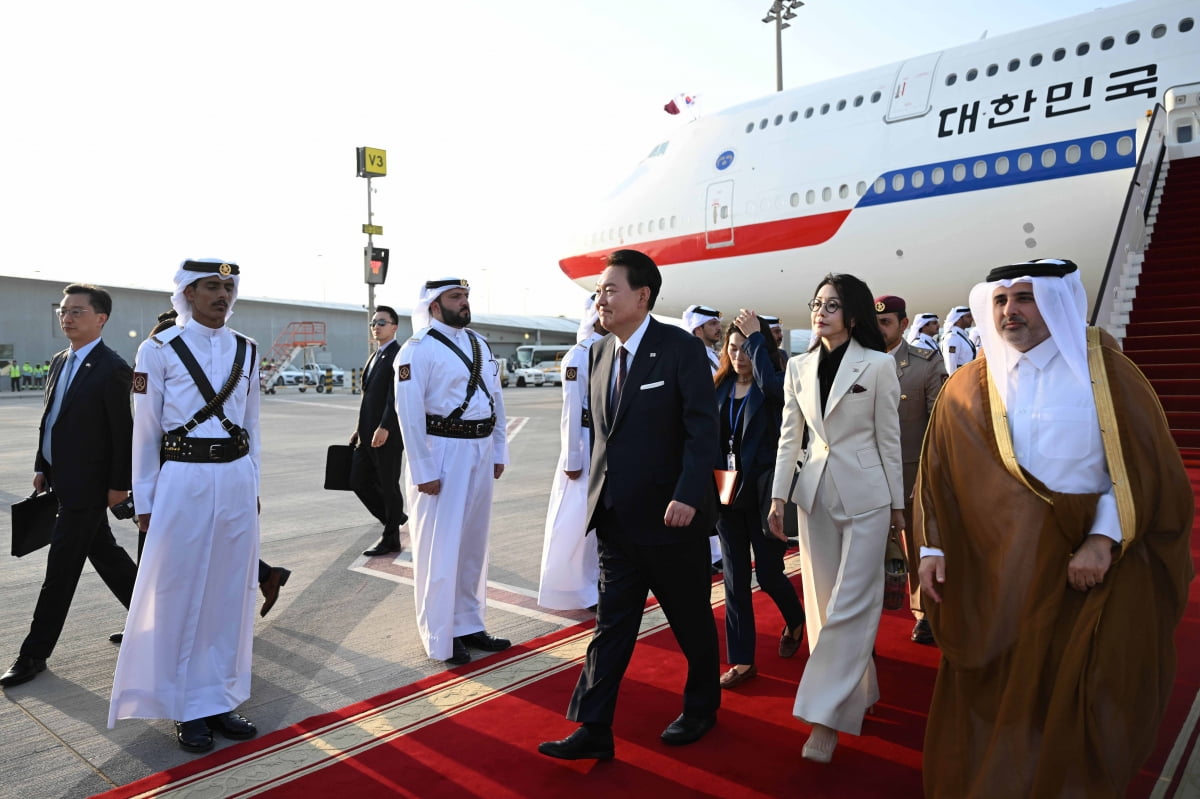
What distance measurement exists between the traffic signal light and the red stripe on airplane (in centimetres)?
781

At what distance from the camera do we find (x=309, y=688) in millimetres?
3535

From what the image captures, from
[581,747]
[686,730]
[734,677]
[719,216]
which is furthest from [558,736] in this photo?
[719,216]

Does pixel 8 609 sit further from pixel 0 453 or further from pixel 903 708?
pixel 0 453

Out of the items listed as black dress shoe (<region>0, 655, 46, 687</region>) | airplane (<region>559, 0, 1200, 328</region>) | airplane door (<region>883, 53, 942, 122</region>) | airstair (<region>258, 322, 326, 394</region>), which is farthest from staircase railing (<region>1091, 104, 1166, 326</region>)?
airstair (<region>258, 322, 326, 394</region>)

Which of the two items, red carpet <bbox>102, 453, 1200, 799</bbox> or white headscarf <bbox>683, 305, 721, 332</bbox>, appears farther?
white headscarf <bbox>683, 305, 721, 332</bbox>

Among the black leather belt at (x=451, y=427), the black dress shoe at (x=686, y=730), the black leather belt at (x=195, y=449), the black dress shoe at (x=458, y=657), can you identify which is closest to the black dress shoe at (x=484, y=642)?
the black dress shoe at (x=458, y=657)

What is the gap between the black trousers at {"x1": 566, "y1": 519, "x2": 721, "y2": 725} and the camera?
2904 millimetres

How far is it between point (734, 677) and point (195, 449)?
7.95 ft

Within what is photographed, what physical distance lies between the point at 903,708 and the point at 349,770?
7.12 ft

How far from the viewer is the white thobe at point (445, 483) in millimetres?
3965

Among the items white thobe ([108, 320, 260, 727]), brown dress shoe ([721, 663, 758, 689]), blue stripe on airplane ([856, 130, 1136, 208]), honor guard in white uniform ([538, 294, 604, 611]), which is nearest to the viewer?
white thobe ([108, 320, 260, 727])

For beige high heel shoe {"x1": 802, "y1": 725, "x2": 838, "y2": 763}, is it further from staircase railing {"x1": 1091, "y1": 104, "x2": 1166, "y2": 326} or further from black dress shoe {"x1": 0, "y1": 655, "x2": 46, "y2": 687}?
staircase railing {"x1": 1091, "y1": 104, "x2": 1166, "y2": 326}

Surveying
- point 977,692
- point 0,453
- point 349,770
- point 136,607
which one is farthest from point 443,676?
point 0,453

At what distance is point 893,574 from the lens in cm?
303
